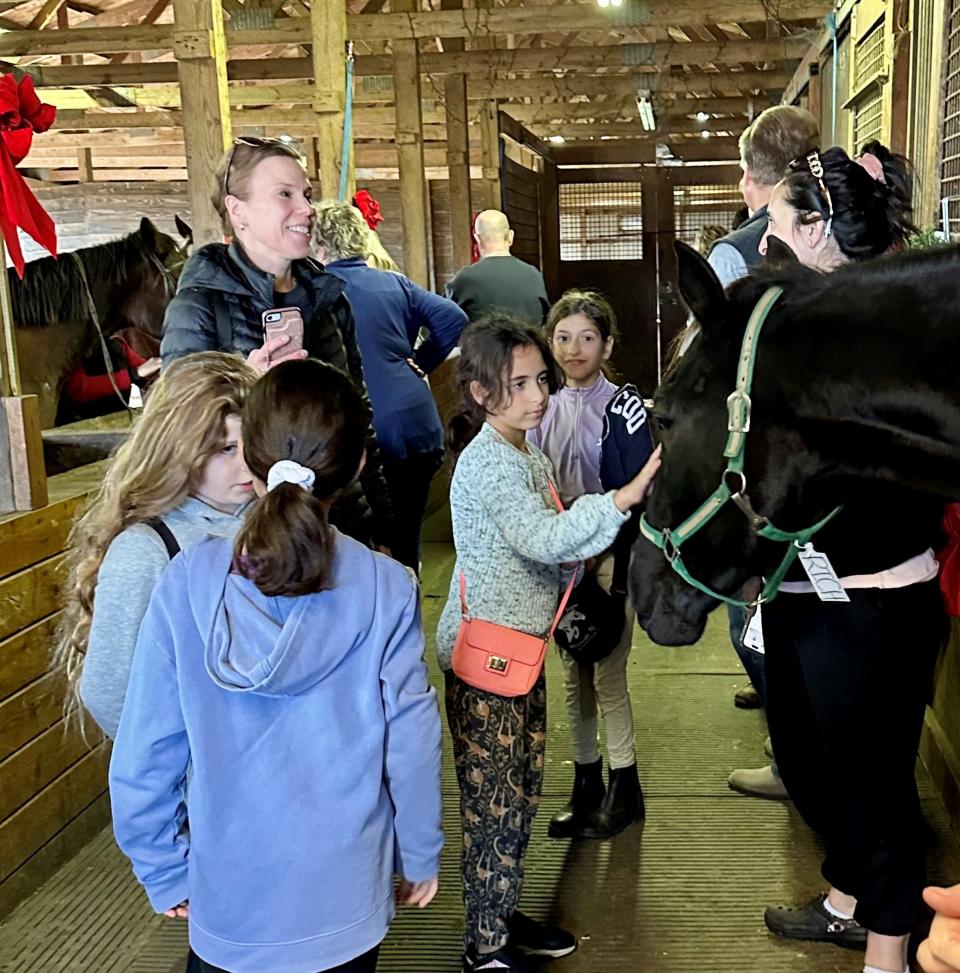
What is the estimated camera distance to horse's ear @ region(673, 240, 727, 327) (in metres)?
1.50

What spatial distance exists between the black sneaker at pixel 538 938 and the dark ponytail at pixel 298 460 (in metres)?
1.22

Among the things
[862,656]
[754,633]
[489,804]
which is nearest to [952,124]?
[754,633]

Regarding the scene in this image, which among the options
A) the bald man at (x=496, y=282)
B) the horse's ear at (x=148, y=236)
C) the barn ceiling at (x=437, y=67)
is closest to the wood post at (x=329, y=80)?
the bald man at (x=496, y=282)

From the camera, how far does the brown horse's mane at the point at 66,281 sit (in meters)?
4.65

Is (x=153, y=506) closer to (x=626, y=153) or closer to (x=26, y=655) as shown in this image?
(x=26, y=655)

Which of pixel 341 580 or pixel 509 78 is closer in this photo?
pixel 341 580

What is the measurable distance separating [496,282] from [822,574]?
395cm

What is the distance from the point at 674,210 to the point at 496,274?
5.52 meters

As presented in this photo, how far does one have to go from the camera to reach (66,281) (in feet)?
15.6

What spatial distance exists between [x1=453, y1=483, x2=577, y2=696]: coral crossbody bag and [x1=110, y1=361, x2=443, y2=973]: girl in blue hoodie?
55cm

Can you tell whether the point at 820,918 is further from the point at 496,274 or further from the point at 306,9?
the point at 306,9

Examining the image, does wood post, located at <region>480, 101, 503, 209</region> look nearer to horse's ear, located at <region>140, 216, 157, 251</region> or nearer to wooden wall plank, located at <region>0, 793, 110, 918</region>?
horse's ear, located at <region>140, 216, 157, 251</region>

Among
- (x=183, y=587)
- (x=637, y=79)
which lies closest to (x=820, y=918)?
(x=183, y=587)

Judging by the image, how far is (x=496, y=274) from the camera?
5.44 meters
